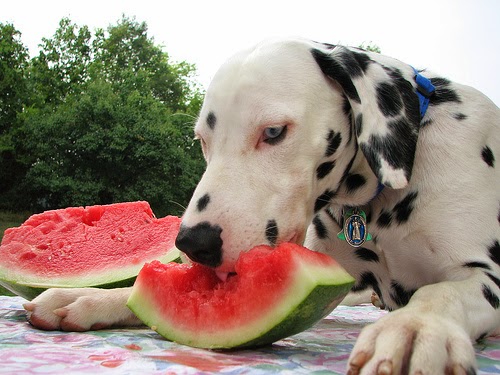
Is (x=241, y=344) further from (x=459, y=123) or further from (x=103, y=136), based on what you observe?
(x=103, y=136)

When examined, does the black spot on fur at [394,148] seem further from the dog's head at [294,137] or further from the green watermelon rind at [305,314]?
the green watermelon rind at [305,314]

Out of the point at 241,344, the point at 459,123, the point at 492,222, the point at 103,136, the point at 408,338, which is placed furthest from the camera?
the point at 103,136

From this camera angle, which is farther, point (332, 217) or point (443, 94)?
point (332, 217)

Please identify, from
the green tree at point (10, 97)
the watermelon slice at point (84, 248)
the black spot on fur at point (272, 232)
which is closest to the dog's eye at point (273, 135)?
the black spot on fur at point (272, 232)

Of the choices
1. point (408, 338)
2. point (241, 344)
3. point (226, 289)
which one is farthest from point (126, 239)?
point (408, 338)

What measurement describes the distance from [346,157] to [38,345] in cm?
125

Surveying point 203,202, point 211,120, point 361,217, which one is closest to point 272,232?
point 203,202

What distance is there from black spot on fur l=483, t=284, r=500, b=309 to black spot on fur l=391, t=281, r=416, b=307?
1.66 ft

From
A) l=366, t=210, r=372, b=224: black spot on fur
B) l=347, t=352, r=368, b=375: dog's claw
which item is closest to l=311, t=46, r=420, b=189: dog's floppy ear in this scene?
l=366, t=210, r=372, b=224: black spot on fur

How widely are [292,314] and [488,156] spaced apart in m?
1.19

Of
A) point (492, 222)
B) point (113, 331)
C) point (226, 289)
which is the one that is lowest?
point (113, 331)

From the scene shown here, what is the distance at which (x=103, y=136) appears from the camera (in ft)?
79.5

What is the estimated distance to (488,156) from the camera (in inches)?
90.4

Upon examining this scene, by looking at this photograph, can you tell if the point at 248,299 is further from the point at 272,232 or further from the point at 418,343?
the point at 418,343
